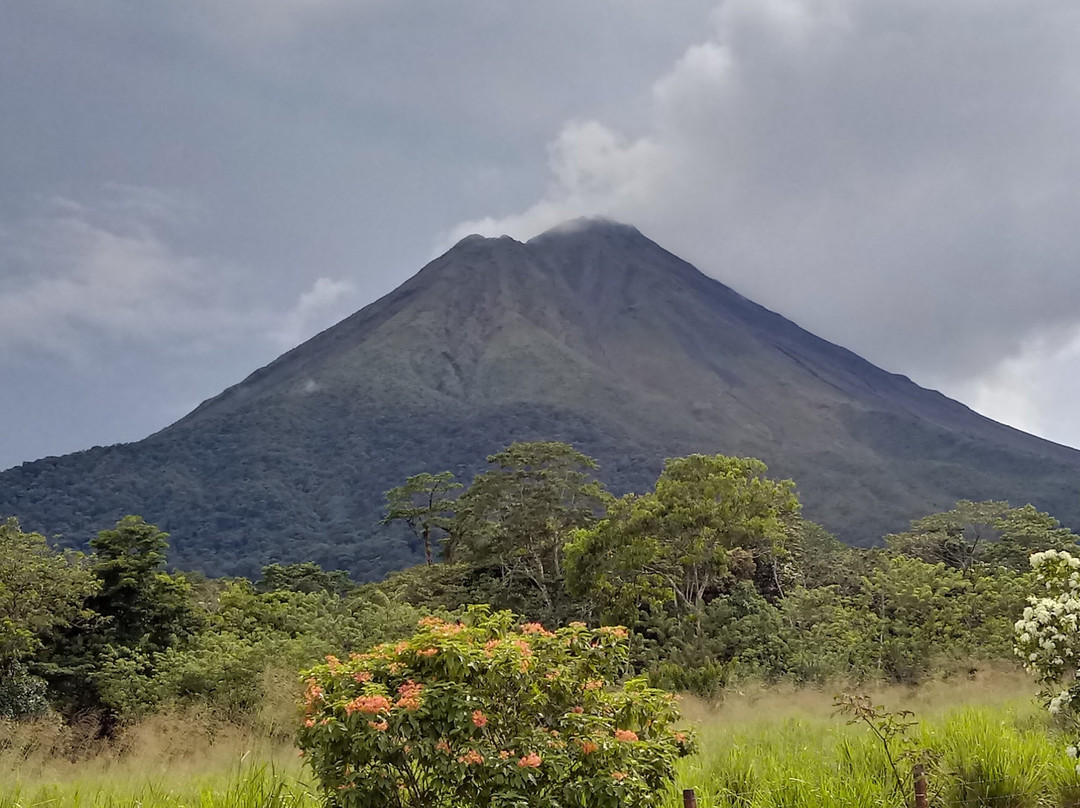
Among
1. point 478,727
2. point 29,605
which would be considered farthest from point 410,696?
point 29,605

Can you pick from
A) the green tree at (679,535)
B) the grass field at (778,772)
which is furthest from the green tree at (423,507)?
the grass field at (778,772)

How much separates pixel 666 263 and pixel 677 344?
115 feet

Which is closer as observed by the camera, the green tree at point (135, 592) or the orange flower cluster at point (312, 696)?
the orange flower cluster at point (312, 696)

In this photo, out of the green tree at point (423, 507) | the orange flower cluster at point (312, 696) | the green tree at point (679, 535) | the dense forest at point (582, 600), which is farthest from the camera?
the green tree at point (423, 507)

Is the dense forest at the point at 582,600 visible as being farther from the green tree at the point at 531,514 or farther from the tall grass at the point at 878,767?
the tall grass at the point at 878,767

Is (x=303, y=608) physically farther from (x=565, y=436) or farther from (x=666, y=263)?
(x=666, y=263)

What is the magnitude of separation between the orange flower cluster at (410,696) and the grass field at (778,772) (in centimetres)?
96

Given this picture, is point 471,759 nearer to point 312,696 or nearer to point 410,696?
point 410,696

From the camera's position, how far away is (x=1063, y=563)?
530cm

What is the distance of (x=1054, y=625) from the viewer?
5.07m

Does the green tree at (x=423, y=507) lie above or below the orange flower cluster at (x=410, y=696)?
above

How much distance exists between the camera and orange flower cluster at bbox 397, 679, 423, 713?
131 inches

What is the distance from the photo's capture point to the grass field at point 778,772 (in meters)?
4.27

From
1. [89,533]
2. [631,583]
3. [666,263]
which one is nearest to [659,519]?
[631,583]
